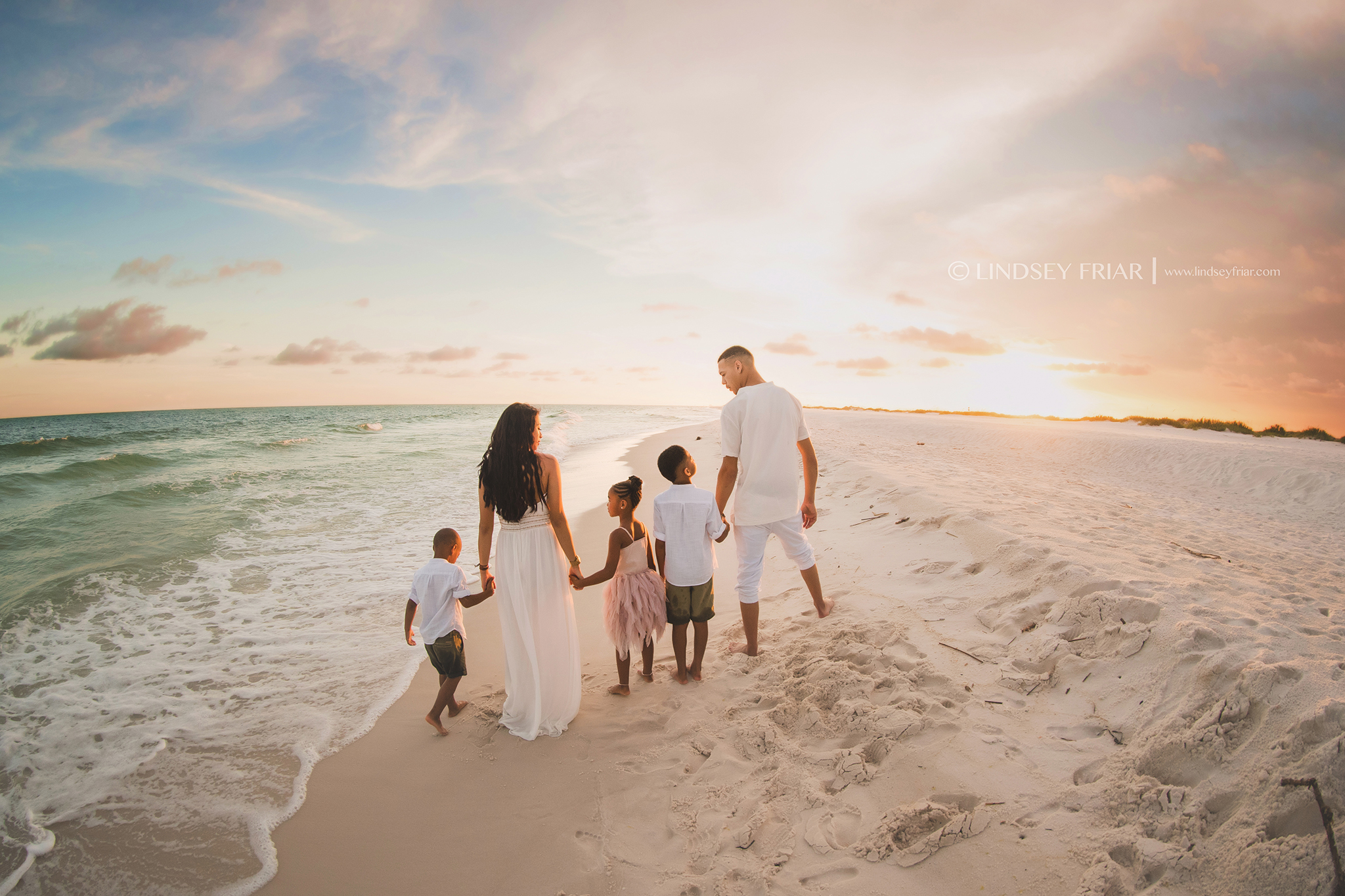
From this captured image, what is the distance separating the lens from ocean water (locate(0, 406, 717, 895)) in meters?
3.04

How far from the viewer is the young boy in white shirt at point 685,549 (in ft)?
12.6

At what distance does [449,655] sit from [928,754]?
3.00 metres

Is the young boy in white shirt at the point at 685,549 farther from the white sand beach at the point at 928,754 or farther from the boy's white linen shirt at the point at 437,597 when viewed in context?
the boy's white linen shirt at the point at 437,597

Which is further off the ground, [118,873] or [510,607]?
[510,607]

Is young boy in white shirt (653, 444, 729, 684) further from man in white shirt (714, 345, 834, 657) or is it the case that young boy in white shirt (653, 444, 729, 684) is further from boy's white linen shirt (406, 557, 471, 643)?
boy's white linen shirt (406, 557, 471, 643)

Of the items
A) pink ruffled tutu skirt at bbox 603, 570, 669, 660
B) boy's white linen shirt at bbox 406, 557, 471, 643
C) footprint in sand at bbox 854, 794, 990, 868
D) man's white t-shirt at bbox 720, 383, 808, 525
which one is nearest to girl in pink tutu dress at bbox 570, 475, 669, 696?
pink ruffled tutu skirt at bbox 603, 570, 669, 660

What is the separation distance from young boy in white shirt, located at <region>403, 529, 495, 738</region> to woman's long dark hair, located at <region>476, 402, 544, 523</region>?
1.54 ft

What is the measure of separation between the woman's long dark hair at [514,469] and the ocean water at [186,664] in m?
2.12

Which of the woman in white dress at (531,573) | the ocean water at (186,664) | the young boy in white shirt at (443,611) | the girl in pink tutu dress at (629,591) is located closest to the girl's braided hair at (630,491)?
the girl in pink tutu dress at (629,591)

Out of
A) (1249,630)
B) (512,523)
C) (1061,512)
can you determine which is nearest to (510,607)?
(512,523)

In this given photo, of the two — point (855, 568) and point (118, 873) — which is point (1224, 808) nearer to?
point (855, 568)

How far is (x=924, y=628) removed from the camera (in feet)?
Answer: 13.3

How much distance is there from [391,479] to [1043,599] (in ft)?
50.7

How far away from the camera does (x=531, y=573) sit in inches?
139
